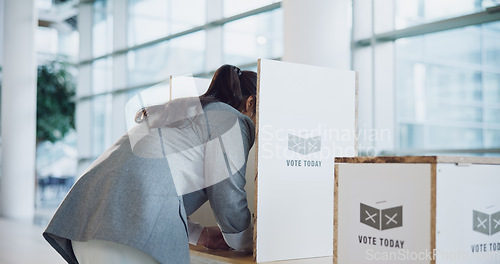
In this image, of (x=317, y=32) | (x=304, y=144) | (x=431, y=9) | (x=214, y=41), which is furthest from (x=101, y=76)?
(x=304, y=144)

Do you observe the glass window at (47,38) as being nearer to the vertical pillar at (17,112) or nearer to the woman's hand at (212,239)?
the vertical pillar at (17,112)

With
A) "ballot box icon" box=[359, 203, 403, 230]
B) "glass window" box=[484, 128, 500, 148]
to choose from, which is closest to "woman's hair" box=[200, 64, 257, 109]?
"ballot box icon" box=[359, 203, 403, 230]

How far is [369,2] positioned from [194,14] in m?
2.66

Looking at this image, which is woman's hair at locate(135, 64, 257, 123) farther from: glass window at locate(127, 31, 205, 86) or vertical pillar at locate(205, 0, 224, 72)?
glass window at locate(127, 31, 205, 86)

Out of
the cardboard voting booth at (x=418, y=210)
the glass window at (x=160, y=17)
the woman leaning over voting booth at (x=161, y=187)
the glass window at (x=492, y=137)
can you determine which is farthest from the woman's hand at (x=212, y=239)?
the glass window at (x=492, y=137)

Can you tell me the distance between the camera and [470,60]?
5.99 meters

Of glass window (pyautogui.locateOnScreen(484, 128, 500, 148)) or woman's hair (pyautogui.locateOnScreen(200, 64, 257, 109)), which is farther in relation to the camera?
glass window (pyautogui.locateOnScreen(484, 128, 500, 148))

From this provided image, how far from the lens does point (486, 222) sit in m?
1.39

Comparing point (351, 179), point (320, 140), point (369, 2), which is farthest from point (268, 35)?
point (351, 179)

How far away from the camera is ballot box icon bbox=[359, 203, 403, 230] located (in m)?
1.34

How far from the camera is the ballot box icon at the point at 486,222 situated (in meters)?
1.36

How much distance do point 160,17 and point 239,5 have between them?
1.80 meters

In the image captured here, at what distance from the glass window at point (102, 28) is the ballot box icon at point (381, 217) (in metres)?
7.30

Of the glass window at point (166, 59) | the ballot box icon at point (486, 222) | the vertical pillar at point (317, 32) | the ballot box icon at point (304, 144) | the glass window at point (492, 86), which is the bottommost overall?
the ballot box icon at point (486, 222)
